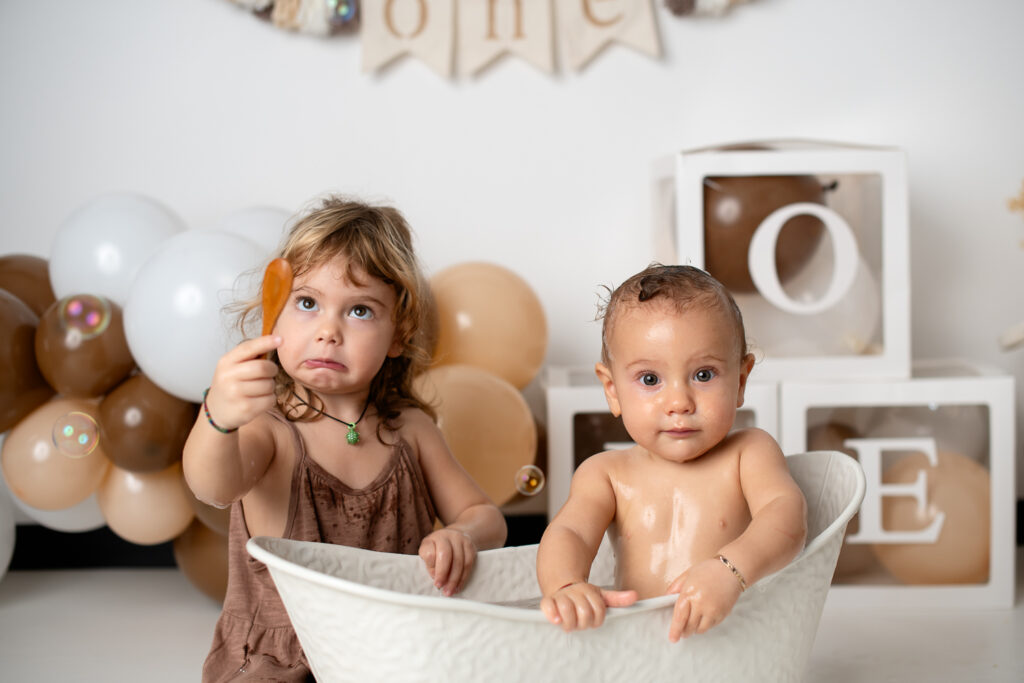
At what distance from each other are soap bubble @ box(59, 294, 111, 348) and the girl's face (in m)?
0.50

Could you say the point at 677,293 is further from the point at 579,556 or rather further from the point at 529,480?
the point at 529,480

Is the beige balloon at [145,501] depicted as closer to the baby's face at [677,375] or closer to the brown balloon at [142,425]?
the brown balloon at [142,425]

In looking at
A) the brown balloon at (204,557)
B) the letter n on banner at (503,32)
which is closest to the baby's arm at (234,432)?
the brown balloon at (204,557)

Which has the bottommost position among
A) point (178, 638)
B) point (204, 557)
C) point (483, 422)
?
point (178, 638)

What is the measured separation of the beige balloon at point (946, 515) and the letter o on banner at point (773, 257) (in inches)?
12.2

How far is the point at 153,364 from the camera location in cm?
139

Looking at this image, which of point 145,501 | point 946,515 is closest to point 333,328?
point 145,501

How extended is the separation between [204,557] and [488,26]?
1131 mm

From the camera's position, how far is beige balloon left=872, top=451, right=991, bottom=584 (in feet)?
5.33

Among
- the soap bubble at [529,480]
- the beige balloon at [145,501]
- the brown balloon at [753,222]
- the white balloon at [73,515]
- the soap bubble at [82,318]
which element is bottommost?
the white balloon at [73,515]

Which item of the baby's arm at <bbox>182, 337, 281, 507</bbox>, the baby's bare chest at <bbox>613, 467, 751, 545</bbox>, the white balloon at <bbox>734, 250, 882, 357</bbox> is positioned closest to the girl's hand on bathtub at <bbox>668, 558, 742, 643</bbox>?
the baby's bare chest at <bbox>613, 467, 751, 545</bbox>

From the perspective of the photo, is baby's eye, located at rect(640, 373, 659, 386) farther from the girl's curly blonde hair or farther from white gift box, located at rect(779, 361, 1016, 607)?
white gift box, located at rect(779, 361, 1016, 607)

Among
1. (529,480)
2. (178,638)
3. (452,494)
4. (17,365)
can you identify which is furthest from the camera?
(178,638)

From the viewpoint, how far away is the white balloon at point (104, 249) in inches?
60.7
